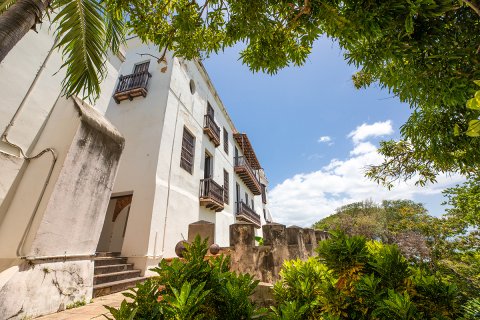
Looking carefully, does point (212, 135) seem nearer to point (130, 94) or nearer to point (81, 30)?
point (130, 94)

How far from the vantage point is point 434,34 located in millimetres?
2061

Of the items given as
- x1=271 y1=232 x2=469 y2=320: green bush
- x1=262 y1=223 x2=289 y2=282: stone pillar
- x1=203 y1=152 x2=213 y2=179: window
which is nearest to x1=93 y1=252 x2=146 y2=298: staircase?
x1=262 y1=223 x2=289 y2=282: stone pillar

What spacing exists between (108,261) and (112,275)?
971 mm

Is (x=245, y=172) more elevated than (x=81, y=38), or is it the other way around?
(x=245, y=172)

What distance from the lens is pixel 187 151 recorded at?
1009 centimetres

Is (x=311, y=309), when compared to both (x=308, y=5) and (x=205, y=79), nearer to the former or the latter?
(x=308, y=5)

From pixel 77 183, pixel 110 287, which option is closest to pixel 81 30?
pixel 77 183

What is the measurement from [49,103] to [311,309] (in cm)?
620

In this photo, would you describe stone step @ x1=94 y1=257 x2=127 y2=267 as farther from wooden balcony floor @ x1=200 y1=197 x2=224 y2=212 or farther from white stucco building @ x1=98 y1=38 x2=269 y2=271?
wooden balcony floor @ x1=200 y1=197 x2=224 y2=212

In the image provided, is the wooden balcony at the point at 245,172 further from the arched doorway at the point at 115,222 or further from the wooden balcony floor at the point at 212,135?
the arched doorway at the point at 115,222

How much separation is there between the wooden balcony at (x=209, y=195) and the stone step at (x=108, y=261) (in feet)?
13.7

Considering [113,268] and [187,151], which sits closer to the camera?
[113,268]

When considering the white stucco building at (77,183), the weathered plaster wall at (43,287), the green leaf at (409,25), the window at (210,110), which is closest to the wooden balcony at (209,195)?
the white stucco building at (77,183)

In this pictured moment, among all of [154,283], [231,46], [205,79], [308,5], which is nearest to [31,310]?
[154,283]
